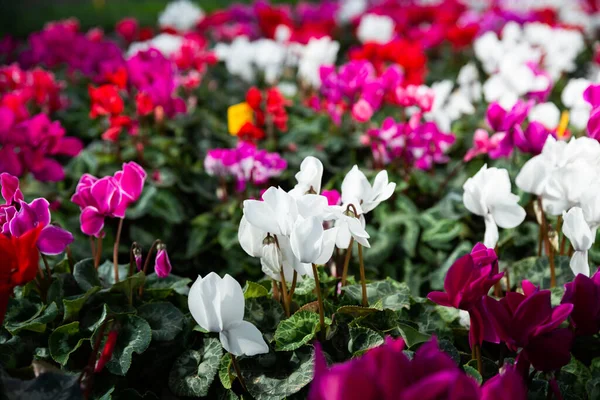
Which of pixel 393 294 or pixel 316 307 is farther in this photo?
pixel 393 294

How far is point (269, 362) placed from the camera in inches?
60.2

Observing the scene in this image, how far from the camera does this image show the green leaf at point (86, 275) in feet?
5.73

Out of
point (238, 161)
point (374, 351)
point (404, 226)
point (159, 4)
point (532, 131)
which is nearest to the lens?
point (374, 351)

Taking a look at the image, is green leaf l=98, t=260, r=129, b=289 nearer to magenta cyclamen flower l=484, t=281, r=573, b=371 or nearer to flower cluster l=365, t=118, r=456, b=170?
magenta cyclamen flower l=484, t=281, r=573, b=371

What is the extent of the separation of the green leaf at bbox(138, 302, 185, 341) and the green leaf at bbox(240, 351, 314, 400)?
234mm

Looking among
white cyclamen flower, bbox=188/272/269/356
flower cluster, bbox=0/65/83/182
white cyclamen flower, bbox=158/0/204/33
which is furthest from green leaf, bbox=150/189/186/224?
white cyclamen flower, bbox=158/0/204/33

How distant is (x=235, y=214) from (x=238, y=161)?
37 centimetres

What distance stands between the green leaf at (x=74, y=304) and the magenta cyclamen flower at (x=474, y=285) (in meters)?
0.82

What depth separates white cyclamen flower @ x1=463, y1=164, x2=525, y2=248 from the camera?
1.66m

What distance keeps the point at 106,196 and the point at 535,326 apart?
104 centimetres

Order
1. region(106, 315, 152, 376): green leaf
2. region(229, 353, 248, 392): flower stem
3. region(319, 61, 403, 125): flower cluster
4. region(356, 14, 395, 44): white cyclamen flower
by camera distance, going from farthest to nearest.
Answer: region(356, 14, 395, 44): white cyclamen flower, region(319, 61, 403, 125): flower cluster, region(106, 315, 152, 376): green leaf, region(229, 353, 248, 392): flower stem

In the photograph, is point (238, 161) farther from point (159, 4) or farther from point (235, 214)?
point (159, 4)

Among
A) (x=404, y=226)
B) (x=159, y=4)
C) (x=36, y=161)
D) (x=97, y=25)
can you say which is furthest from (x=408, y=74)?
(x=159, y=4)

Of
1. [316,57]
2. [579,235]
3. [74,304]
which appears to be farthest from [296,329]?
[316,57]
